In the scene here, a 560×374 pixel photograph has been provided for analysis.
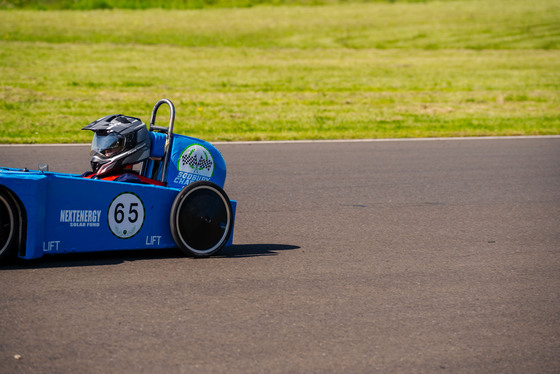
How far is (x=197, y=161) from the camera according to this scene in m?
6.47

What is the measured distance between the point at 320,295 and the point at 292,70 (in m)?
21.2

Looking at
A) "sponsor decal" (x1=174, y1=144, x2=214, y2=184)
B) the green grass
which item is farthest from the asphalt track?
the green grass

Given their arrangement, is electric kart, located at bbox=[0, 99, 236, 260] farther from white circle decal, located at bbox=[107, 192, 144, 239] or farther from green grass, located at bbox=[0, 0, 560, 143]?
green grass, located at bbox=[0, 0, 560, 143]

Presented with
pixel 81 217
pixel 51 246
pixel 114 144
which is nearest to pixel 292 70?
pixel 114 144

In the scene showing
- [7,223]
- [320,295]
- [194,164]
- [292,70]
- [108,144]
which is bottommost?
[320,295]

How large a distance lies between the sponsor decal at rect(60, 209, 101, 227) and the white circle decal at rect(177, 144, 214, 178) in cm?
88

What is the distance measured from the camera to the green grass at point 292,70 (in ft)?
52.8

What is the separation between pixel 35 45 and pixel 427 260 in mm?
25879

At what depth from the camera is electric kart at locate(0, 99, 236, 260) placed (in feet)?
18.1

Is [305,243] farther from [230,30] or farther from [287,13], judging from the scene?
[287,13]

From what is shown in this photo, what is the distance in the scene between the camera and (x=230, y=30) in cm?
3881

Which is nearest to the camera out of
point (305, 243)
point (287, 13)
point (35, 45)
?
point (305, 243)

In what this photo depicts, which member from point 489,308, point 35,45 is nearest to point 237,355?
point 489,308

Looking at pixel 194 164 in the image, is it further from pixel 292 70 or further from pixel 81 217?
pixel 292 70
